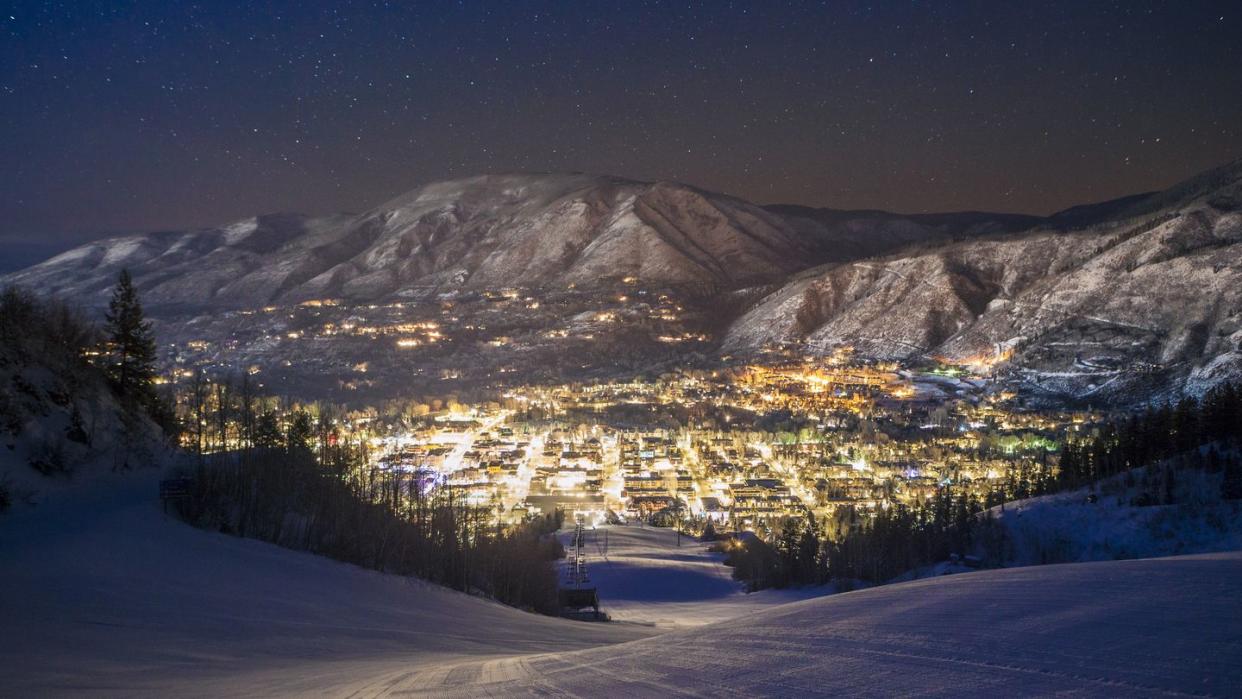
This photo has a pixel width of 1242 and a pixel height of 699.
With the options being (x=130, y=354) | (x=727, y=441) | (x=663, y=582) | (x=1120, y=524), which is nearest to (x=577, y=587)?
(x=663, y=582)

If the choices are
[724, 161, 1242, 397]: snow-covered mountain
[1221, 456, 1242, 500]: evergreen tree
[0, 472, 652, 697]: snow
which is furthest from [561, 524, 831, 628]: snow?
[724, 161, 1242, 397]: snow-covered mountain

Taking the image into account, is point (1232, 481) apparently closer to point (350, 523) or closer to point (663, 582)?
point (663, 582)

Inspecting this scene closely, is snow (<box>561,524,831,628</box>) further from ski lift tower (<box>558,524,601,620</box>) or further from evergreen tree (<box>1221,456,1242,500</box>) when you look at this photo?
evergreen tree (<box>1221,456,1242,500</box>)

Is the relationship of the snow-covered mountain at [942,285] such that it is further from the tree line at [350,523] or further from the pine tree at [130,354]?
the pine tree at [130,354]

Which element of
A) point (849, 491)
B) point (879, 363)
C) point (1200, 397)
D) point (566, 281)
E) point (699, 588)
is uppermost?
point (566, 281)

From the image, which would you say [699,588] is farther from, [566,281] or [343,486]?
[566,281]

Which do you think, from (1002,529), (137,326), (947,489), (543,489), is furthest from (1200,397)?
(137,326)

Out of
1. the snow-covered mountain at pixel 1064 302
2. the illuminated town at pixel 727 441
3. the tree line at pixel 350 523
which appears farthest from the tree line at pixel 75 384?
the snow-covered mountain at pixel 1064 302
